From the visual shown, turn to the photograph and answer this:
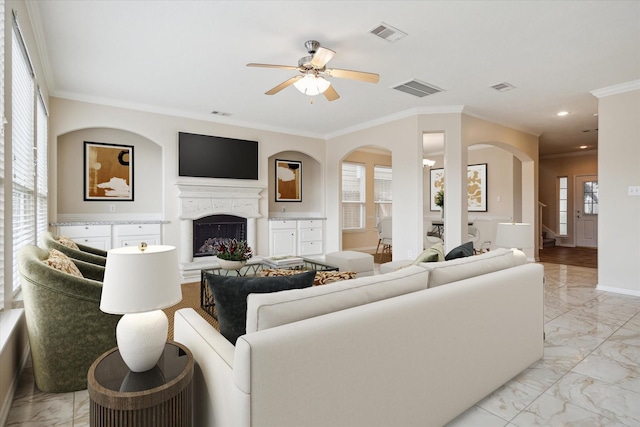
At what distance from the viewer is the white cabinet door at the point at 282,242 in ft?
20.9

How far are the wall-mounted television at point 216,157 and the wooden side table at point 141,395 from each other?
456 cm

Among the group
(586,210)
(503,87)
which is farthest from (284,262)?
(586,210)

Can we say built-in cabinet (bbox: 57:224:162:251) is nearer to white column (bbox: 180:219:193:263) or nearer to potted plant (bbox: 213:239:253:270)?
white column (bbox: 180:219:193:263)

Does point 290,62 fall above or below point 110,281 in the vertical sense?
above

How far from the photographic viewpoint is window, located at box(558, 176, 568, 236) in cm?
965

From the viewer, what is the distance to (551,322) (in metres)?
3.32

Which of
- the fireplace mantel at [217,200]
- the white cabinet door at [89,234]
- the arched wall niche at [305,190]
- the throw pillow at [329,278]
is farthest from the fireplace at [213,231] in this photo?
the throw pillow at [329,278]

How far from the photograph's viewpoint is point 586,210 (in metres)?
9.27

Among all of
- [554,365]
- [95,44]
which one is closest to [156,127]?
[95,44]

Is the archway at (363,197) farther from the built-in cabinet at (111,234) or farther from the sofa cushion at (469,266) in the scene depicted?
the sofa cushion at (469,266)

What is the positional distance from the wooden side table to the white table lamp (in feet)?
0.24

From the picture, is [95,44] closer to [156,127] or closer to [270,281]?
[156,127]

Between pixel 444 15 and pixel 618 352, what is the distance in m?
2.96

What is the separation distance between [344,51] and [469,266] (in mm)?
2415
